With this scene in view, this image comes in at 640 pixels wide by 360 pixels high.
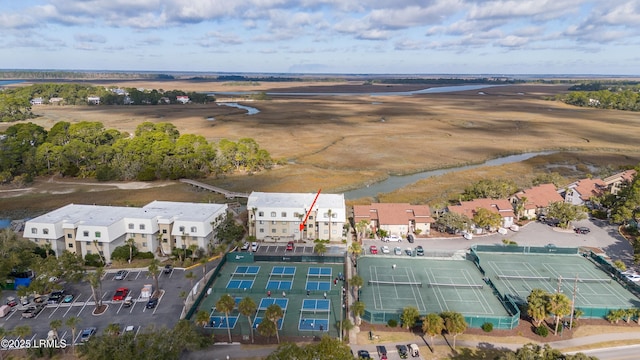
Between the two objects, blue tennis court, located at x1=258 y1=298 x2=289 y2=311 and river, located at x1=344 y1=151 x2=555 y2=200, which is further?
river, located at x1=344 y1=151 x2=555 y2=200

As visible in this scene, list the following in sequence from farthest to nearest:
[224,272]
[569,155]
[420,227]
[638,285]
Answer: [569,155] → [420,227] → [224,272] → [638,285]

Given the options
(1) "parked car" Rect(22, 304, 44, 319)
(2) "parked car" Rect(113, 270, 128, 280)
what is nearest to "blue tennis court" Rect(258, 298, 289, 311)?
(2) "parked car" Rect(113, 270, 128, 280)

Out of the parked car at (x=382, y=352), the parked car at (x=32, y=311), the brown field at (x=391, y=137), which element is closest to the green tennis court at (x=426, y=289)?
the parked car at (x=382, y=352)

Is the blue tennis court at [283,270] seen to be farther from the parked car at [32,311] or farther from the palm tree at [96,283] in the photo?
the parked car at [32,311]

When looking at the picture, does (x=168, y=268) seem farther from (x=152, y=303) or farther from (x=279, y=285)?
(x=279, y=285)

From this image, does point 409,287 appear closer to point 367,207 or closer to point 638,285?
point 367,207

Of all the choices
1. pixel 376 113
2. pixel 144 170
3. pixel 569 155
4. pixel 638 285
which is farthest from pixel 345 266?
pixel 376 113

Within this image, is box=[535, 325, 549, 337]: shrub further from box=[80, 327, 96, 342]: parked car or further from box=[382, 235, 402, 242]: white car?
box=[80, 327, 96, 342]: parked car

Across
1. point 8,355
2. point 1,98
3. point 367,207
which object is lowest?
point 8,355
